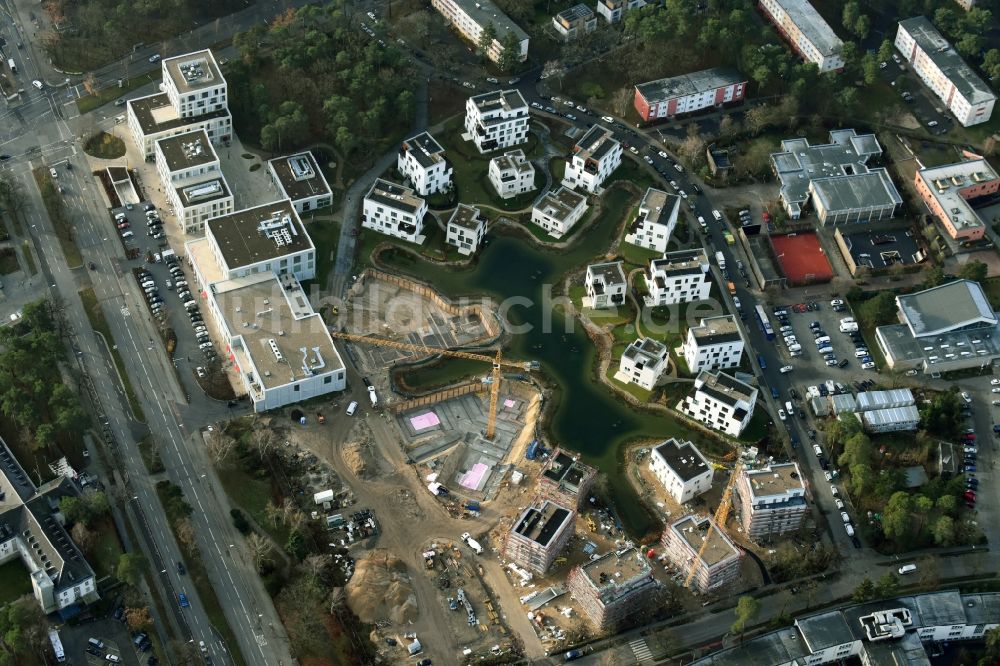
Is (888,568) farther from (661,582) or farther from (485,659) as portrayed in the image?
(485,659)

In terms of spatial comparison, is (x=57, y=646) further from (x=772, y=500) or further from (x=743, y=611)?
(x=772, y=500)

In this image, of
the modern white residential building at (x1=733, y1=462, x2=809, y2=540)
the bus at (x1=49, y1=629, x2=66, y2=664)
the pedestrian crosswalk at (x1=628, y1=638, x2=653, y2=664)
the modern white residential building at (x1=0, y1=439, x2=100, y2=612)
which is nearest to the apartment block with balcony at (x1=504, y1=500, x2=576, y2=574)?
the pedestrian crosswalk at (x1=628, y1=638, x2=653, y2=664)

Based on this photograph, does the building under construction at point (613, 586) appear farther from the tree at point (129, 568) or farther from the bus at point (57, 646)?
the bus at point (57, 646)

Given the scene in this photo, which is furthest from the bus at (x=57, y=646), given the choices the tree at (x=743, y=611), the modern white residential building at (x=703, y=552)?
the tree at (x=743, y=611)

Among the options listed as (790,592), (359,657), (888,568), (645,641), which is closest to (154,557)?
(359,657)

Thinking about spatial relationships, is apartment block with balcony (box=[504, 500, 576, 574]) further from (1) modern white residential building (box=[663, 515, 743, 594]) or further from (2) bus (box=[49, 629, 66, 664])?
(2) bus (box=[49, 629, 66, 664])
